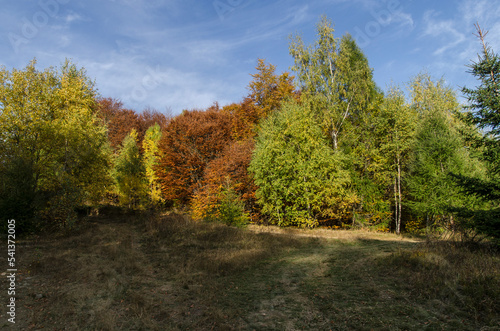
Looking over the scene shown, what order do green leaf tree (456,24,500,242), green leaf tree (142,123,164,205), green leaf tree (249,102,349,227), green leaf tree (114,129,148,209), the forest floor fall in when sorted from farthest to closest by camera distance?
green leaf tree (142,123,164,205), green leaf tree (114,129,148,209), green leaf tree (249,102,349,227), green leaf tree (456,24,500,242), the forest floor

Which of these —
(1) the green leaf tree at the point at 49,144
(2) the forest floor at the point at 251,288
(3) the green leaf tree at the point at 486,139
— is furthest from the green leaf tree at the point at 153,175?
(3) the green leaf tree at the point at 486,139

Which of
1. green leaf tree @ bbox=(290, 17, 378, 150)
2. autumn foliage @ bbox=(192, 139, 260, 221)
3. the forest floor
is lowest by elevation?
the forest floor

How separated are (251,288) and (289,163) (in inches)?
523

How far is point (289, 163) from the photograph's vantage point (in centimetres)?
2064

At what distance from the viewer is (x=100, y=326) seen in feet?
19.6

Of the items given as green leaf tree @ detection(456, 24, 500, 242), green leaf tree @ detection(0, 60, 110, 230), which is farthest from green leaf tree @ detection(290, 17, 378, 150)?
green leaf tree @ detection(0, 60, 110, 230)

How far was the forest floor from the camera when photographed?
19.3 feet

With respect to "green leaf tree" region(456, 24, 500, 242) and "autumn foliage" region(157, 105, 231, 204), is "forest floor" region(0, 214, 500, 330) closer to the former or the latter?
"green leaf tree" region(456, 24, 500, 242)

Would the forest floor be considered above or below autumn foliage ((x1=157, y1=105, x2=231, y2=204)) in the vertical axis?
below

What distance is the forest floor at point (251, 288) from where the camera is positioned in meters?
5.89

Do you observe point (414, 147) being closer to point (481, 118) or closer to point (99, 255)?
point (481, 118)

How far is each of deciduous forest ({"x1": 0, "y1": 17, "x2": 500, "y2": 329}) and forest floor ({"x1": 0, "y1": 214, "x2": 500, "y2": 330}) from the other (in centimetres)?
17

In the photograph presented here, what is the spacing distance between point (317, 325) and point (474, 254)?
627cm

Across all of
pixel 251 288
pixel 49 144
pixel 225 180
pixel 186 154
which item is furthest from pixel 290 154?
pixel 49 144
